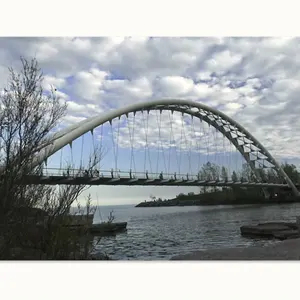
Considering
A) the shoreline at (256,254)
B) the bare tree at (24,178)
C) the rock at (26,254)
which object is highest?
the bare tree at (24,178)

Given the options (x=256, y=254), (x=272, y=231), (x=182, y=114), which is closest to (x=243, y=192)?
(x=182, y=114)

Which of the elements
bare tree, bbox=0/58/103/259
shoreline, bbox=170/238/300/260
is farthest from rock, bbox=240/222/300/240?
bare tree, bbox=0/58/103/259

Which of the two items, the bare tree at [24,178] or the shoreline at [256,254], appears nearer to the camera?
the bare tree at [24,178]

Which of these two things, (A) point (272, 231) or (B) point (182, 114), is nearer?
(A) point (272, 231)

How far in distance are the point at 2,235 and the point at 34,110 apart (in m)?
1.58

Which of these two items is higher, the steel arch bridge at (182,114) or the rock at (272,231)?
the steel arch bridge at (182,114)

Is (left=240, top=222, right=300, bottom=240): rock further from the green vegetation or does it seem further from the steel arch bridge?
the green vegetation

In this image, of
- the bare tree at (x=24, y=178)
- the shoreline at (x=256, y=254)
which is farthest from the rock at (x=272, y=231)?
the bare tree at (x=24, y=178)

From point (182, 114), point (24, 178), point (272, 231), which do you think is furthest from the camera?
point (182, 114)

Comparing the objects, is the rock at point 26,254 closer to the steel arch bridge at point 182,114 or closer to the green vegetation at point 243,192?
the steel arch bridge at point 182,114

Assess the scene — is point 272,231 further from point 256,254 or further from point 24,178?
point 24,178

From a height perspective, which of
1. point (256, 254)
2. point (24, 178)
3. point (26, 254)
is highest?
point (24, 178)

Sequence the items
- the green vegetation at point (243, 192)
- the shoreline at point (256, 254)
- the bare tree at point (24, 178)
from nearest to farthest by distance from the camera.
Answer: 1. the bare tree at point (24, 178)
2. the shoreline at point (256, 254)
3. the green vegetation at point (243, 192)

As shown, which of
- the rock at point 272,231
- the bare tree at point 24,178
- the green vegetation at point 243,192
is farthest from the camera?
the green vegetation at point 243,192
